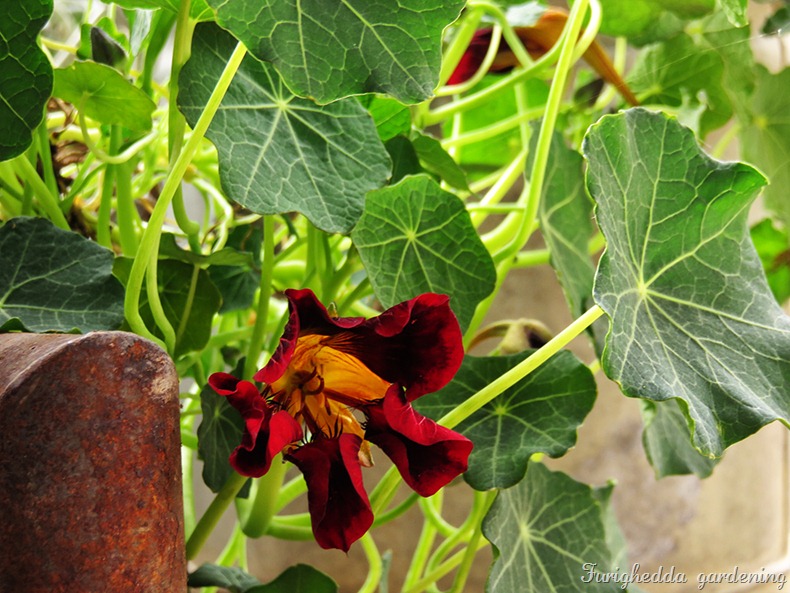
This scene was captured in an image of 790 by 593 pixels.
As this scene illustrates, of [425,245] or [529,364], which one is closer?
[529,364]

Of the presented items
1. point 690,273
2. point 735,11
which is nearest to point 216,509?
point 690,273

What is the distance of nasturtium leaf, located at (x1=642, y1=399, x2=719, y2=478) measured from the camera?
24.6 inches

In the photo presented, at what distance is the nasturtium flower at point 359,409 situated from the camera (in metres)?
0.37

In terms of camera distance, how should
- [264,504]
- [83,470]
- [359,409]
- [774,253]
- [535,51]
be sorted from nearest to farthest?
1. [83,470]
2. [359,409]
3. [264,504]
4. [535,51]
5. [774,253]

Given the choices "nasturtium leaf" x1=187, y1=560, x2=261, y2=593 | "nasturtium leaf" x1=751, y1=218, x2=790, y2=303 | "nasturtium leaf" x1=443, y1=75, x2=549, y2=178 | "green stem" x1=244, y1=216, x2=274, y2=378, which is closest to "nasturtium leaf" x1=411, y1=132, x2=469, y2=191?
"green stem" x1=244, y1=216, x2=274, y2=378

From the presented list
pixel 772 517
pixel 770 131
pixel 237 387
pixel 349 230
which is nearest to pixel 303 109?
pixel 349 230

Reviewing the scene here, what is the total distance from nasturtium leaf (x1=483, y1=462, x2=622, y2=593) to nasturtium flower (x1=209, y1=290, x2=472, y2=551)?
17 centimetres

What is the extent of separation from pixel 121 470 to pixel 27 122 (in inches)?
8.6

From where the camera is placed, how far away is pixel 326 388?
431 millimetres

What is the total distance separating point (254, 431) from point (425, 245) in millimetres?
234

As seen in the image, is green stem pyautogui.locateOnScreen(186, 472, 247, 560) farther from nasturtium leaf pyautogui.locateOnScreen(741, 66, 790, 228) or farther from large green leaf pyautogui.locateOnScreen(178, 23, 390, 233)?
nasturtium leaf pyautogui.locateOnScreen(741, 66, 790, 228)

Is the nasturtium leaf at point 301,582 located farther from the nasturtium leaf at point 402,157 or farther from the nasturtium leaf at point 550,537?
the nasturtium leaf at point 402,157

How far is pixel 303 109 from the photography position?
52 cm

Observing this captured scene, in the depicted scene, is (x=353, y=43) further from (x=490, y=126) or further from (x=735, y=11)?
(x=490, y=126)
